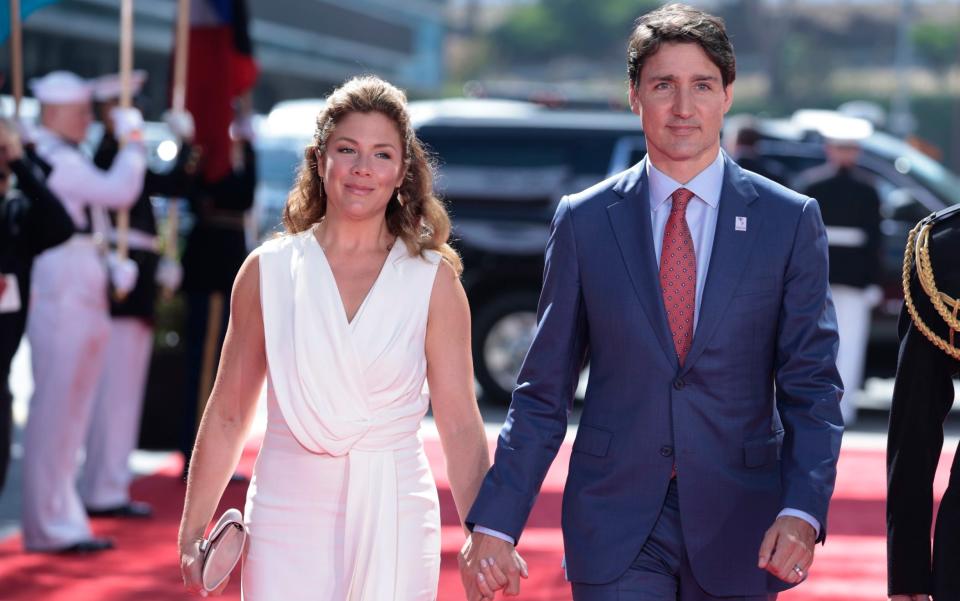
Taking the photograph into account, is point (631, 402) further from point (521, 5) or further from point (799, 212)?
point (521, 5)

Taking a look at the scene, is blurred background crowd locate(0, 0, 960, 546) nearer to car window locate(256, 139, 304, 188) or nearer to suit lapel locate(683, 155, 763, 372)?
car window locate(256, 139, 304, 188)

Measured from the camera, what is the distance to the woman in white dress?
13.4 ft

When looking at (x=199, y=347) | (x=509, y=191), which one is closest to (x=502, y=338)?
(x=509, y=191)

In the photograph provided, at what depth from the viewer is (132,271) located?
831 cm

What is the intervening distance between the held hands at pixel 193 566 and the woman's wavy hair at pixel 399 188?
89 centimetres

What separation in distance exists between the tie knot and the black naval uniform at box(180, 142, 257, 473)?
5.97 metres

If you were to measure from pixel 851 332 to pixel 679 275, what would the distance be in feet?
27.3

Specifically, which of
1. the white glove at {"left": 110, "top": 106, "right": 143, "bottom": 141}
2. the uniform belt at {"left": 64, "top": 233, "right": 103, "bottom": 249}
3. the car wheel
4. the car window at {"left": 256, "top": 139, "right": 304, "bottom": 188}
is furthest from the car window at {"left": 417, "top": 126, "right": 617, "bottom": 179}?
the uniform belt at {"left": 64, "top": 233, "right": 103, "bottom": 249}

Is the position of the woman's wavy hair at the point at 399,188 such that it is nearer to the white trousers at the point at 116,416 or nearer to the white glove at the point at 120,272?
the white glove at the point at 120,272

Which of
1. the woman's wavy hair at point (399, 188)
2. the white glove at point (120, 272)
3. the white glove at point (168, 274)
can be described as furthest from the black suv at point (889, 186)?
the woman's wavy hair at point (399, 188)

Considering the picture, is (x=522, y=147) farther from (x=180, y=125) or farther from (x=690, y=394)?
(x=690, y=394)

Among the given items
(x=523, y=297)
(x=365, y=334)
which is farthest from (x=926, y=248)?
(x=523, y=297)

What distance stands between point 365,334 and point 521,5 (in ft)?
363

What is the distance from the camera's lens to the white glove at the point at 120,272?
827 cm
